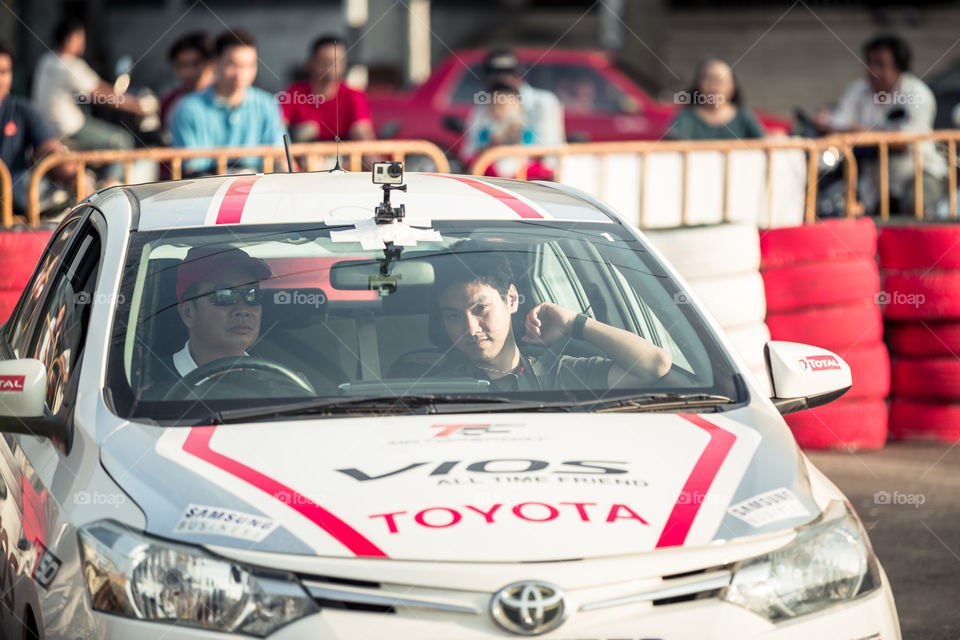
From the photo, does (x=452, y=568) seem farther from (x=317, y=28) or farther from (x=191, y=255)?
(x=317, y=28)

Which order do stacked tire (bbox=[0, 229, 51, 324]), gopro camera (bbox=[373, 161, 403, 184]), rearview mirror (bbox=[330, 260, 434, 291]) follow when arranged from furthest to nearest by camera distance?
1. stacked tire (bbox=[0, 229, 51, 324])
2. gopro camera (bbox=[373, 161, 403, 184])
3. rearview mirror (bbox=[330, 260, 434, 291])

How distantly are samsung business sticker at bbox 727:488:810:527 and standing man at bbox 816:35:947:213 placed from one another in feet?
24.9

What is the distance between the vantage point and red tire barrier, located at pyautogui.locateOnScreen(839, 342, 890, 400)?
299 inches

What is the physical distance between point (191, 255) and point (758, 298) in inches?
167

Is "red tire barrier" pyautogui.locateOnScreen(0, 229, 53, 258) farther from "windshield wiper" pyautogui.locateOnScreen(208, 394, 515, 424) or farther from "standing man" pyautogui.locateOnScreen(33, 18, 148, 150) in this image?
"standing man" pyautogui.locateOnScreen(33, 18, 148, 150)

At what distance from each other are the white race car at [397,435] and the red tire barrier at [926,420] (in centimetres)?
365

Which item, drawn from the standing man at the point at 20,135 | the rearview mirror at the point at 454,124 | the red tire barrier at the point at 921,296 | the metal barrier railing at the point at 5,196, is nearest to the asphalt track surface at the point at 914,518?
the red tire barrier at the point at 921,296

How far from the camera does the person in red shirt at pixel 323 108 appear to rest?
10.4m

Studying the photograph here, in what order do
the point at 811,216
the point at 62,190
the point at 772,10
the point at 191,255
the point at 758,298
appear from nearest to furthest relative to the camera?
the point at 191,255 → the point at 758,298 → the point at 62,190 → the point at 811,216 → the point at 772,10

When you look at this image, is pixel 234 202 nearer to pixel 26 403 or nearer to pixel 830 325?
pixel 26 403

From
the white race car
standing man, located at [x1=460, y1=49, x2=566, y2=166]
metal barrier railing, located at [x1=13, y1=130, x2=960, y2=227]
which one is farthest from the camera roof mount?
standing man, located at [x1=460, y1=49, x2=566, y2=166]

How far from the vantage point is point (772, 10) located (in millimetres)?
27375

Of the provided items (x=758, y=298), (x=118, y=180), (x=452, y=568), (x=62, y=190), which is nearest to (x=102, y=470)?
(x=452, y=568)

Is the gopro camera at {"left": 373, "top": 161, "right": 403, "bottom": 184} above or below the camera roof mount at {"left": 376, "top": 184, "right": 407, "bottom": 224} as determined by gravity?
above
